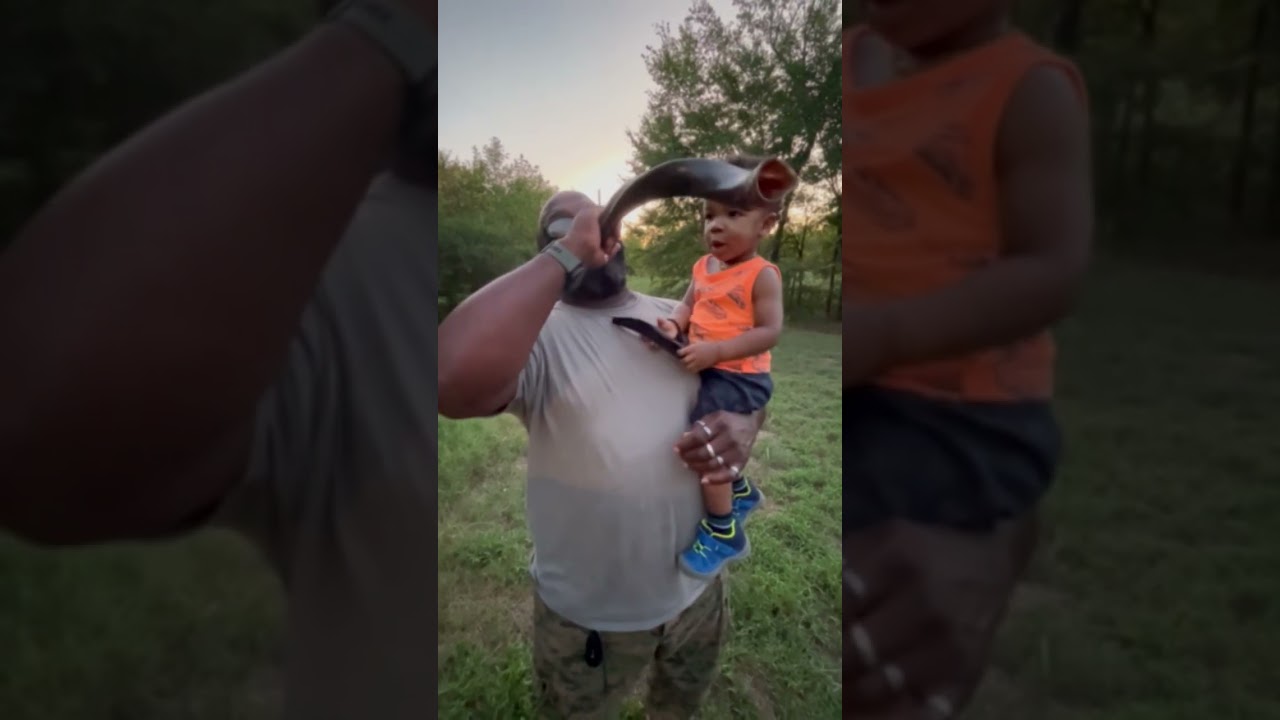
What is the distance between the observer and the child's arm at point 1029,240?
127 cm

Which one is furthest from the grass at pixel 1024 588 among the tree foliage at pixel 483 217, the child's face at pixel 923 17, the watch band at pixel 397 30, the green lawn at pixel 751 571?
the watch band at pixel 397 30

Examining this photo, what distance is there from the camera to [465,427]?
141cm

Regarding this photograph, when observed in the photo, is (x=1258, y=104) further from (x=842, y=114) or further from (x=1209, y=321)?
(x=842, y=114)

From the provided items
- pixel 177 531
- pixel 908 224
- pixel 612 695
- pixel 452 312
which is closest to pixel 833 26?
pixel 908 224

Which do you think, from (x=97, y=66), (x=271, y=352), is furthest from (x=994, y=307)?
(x=97, y=66)

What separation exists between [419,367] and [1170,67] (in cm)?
138

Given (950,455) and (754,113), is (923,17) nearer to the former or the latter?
(754,113)

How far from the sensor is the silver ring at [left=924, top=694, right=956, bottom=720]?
4.67ft

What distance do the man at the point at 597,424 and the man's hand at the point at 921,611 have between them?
259 millimetres

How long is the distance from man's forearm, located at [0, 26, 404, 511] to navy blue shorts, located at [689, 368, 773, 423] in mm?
673

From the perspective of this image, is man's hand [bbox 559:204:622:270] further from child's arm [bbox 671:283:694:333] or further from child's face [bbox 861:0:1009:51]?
child's face [bbox 861:0:1009:51]

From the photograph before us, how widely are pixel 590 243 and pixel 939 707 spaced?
104cm

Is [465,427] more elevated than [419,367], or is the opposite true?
[419,367]

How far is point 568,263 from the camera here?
4.55 ft
